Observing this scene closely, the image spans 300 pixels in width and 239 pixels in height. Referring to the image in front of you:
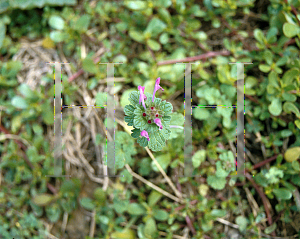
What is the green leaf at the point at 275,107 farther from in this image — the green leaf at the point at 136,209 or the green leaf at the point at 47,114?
the green leaf at the point at 47,114

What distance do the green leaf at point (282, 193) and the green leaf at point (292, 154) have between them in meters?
0.23

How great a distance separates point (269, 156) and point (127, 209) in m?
1.25

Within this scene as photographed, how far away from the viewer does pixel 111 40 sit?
2541mm

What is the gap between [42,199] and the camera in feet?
7.77

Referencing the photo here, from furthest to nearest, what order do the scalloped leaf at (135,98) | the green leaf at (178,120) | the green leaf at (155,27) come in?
1. the green leaf at (155,27)
2. the green leaf at (178,120)
3. the scalloped leaf at (135,98)

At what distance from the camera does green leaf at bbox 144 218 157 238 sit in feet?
6.88

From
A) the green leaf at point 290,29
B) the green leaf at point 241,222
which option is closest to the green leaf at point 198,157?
the green leaf at point 241,222

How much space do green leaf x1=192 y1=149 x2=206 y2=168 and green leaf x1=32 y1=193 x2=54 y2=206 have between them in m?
1.35

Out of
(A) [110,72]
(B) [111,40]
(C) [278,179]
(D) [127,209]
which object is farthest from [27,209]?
(C) [278,179]

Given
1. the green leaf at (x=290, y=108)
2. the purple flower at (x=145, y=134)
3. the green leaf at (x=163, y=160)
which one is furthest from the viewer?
the green leaf at (x=163, y=160)

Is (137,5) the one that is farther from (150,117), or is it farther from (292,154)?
(292,154)

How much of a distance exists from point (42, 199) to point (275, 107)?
7.05 feet

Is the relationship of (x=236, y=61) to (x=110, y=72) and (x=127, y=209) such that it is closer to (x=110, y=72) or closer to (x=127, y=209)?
(x=110, y=72)

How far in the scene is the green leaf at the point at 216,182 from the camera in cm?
196
